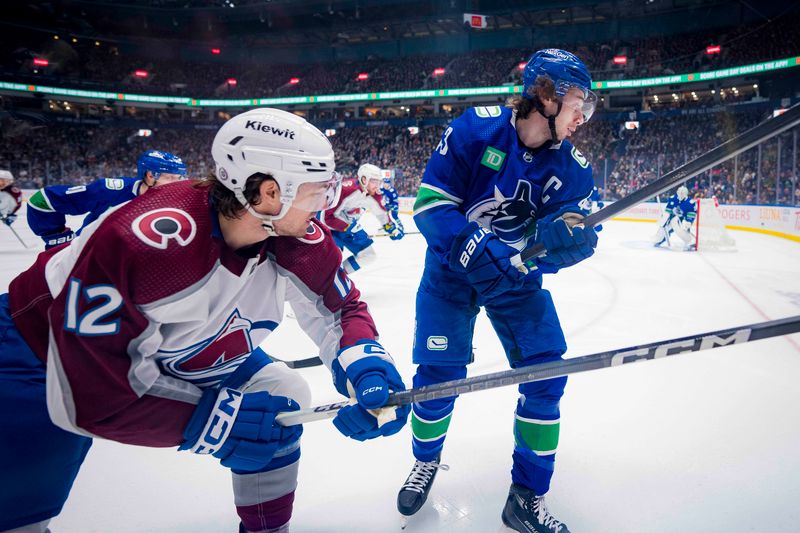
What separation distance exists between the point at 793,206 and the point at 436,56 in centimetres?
2085

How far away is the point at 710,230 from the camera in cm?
931

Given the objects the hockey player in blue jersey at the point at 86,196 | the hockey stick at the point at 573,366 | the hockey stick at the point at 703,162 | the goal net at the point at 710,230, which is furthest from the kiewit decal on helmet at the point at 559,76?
the goal net at the point at 710,230

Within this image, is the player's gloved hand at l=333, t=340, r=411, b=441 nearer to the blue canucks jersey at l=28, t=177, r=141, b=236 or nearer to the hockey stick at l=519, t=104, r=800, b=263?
the hockey stick at l=519, t=104, r=800, b=263

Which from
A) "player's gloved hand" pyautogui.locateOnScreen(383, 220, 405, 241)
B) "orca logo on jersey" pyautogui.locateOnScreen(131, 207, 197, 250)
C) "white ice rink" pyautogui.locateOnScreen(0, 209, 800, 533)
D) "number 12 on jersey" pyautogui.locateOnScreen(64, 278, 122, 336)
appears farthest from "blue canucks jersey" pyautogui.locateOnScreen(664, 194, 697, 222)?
"number 12 on jersey" pyautogui.locateOnScreen(64, 278, 122, 336)

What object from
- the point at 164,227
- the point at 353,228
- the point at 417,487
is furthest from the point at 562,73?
the point at 353,228

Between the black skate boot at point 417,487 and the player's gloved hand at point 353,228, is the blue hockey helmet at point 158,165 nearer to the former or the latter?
the player's gloved hand at point 353,228

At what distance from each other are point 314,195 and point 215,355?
0.57 meters

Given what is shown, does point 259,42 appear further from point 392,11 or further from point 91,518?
point 91,518

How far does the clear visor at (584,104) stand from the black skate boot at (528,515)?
55.4 inches

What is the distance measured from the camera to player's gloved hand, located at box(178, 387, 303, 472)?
130 centimetres

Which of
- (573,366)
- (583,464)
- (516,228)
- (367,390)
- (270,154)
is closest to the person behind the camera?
(270,154)

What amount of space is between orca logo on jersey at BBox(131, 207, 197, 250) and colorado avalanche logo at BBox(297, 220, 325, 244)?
0.37 metres

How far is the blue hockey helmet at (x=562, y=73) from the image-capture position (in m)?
1.77

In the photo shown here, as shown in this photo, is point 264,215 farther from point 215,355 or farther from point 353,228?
point 353,228
